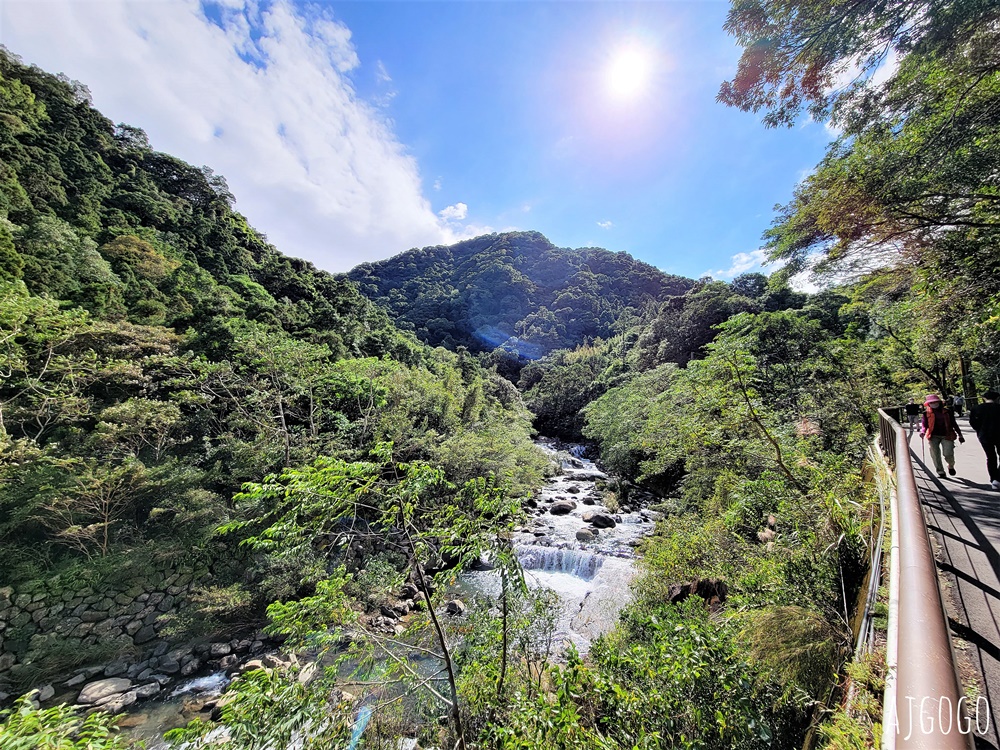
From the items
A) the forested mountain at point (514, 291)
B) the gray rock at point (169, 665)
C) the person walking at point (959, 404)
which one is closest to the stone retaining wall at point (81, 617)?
the gray rock at point (169, 665)

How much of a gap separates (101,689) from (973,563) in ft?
47.9

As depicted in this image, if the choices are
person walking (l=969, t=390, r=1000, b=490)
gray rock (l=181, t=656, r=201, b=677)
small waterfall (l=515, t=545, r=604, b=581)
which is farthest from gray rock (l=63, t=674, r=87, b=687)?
person walking (l=969, t=390, r=1000, b=490)

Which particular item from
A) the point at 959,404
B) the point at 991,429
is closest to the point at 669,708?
the point at 991,429

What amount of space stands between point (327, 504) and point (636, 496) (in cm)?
1957

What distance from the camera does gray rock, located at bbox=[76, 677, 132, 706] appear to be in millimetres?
7715

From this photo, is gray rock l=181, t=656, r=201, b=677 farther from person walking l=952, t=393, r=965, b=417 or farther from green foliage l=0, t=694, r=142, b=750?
person walking l=952, t=393, r=965, b=417

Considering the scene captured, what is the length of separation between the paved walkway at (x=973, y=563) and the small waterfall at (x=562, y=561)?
29.8 feet

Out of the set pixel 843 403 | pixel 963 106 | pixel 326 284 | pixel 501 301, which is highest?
pixel 501 301

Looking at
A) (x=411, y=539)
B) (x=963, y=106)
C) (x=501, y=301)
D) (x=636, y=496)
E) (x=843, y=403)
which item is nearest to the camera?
(x=411, y=539)

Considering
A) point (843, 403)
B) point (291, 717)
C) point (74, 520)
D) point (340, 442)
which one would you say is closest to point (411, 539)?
point (291, 717)

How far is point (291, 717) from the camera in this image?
330 centimetres

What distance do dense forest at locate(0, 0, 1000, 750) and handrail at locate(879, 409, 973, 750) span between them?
3.34 ft

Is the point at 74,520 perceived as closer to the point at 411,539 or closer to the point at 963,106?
the point at 411,539

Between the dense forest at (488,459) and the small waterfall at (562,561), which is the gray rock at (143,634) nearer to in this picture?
the dense forest at (488,459)
